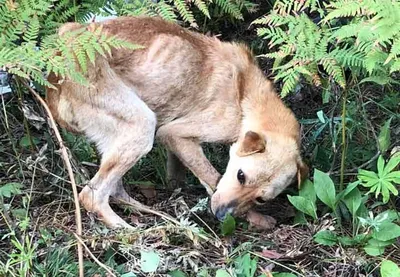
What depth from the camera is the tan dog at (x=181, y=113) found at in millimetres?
4949

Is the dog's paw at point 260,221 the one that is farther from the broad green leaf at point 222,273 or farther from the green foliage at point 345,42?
the green foliage at point 345,42

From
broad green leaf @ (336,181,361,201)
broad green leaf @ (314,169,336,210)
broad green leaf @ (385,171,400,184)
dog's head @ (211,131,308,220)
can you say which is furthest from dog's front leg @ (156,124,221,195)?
broad green leaf @ (385,171,400,184)

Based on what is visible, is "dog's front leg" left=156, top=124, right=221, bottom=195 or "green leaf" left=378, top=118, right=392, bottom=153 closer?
"green leaf" left=378, top=118, right=392, bottom=153

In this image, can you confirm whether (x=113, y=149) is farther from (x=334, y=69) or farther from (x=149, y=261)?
(x=334, y=69)

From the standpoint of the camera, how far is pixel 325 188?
15.8 ft

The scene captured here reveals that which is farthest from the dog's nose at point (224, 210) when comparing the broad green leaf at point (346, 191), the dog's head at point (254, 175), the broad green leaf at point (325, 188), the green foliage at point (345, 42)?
the green foliage at point (345, 42)

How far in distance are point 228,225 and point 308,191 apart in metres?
0.63

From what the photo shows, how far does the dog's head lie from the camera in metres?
5.04

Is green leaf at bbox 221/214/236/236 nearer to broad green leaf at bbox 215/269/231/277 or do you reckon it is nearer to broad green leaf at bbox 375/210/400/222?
broad green leaf at bbox 215/269/231/277

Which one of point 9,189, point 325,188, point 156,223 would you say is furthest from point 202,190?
point 9,189

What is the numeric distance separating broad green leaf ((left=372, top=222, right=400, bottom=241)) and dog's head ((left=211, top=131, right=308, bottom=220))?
2.52 feet

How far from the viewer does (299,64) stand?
15.1 feet

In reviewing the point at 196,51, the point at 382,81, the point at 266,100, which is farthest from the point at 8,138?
the point at 382,81

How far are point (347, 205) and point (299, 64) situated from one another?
979 millimetres
